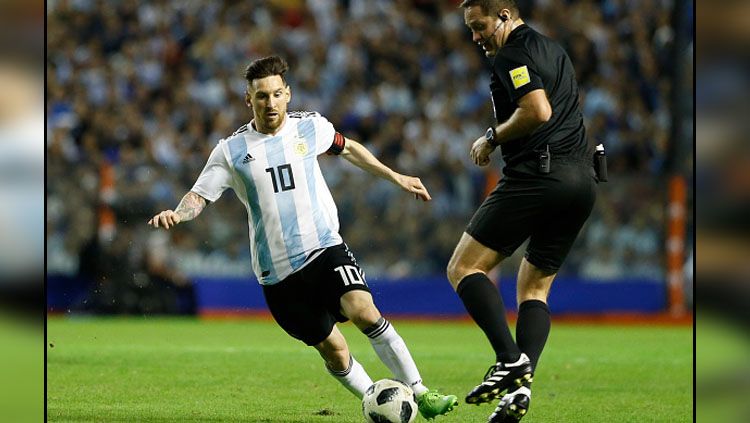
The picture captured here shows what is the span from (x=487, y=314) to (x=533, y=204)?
2.13 feet

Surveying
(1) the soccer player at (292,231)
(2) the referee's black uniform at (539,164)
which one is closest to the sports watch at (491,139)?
(2) the referee's black uniform at (539,164)

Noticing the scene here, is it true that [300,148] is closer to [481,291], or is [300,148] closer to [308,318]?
[308,318]

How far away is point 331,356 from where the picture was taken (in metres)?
6.63

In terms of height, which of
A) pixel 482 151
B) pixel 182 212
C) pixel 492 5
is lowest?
pixel 182 212

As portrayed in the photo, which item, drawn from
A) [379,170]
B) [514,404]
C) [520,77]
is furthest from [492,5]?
[514,404]

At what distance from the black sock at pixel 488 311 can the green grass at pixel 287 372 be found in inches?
36.5

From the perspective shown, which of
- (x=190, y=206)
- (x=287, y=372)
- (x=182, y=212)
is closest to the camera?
(x=182, y=212)

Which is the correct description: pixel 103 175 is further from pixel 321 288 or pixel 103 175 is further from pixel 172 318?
pixel 321 288

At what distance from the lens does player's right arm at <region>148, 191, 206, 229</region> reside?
6000mm

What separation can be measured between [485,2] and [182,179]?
961cm

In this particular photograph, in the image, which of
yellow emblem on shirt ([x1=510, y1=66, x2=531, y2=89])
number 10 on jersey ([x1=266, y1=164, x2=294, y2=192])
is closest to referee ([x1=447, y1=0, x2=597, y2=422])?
yellow emblem on shirt ([x1=510, y1=66, x2=531, y2=89])

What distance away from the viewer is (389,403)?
20.0 feet

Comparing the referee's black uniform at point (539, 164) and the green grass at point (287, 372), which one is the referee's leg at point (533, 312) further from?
the green grass at point (287, 372)

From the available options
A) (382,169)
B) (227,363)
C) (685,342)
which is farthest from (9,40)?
(685,342)
